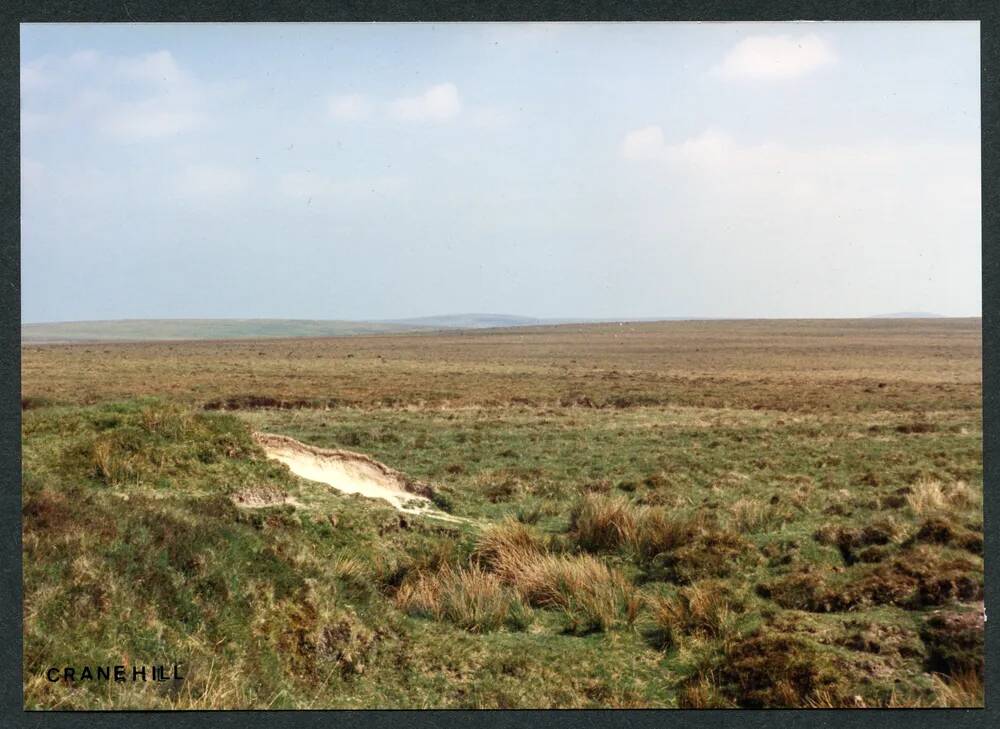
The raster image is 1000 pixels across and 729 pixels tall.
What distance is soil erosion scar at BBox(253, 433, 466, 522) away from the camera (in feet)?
38.0

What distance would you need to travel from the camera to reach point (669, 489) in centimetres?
1508

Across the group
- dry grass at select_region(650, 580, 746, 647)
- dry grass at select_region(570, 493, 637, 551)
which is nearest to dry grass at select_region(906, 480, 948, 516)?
dry grass at select_region(570, 493, 637, 551)

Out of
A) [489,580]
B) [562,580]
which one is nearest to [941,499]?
[562,580]

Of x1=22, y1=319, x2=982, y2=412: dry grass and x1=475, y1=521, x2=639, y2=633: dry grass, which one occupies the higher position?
x1=475, y1=521, x2=639, y2=633: dry grass

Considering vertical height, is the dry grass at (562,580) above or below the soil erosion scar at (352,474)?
below

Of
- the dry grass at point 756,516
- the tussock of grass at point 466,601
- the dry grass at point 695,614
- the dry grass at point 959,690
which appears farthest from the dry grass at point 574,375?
the dry grass at point 959,690

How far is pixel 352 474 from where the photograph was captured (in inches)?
488

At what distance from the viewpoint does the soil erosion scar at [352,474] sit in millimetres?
11586

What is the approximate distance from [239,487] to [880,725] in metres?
7.01

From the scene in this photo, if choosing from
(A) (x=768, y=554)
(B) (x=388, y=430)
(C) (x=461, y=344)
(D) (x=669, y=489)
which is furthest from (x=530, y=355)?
(A) (x=768, y=554)

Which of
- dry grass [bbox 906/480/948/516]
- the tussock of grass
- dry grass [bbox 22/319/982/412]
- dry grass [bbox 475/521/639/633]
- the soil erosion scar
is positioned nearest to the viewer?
the tussock of grass

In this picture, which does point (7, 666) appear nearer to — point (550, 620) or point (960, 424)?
point (550, 620)

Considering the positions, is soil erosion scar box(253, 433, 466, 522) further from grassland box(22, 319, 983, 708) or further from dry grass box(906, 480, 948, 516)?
dry grass box(906, 480, 948, 516)

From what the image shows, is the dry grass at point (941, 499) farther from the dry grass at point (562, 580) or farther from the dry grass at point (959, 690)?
the dry grass at point (562, 580)
